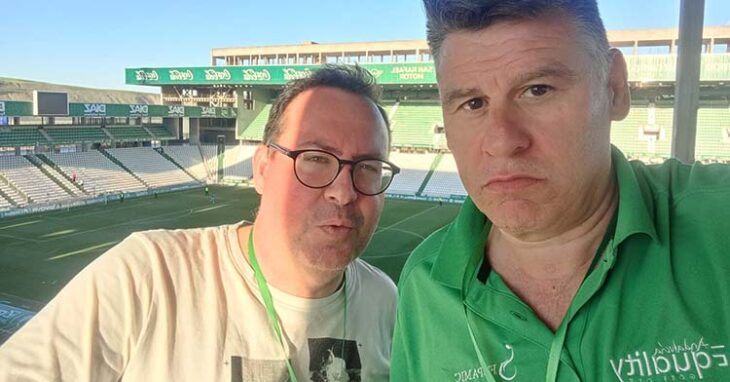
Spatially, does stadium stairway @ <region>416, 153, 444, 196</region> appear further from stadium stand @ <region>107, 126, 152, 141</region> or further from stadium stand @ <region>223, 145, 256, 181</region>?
stadium stand @ <region>107, 126, 152, 141</region>

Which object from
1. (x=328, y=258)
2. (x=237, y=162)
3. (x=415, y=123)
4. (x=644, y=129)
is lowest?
(x=237, y=162)

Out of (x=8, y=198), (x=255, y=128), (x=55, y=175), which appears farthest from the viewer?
(x=255, y=128)

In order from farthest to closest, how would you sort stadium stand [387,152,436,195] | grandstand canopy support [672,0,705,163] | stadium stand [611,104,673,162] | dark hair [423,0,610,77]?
stadium stand [387,152,436,195], stadium stand [611,104,673,162], grandstand canopy support [672,0,705,163], dark hair [423,0,610,77]

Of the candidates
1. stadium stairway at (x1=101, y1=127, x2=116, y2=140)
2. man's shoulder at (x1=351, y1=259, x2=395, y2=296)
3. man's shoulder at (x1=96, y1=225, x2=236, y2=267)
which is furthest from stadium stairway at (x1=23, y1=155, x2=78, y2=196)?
man's shoulder at (x1=351, y1=259, x2=395, y2=296)

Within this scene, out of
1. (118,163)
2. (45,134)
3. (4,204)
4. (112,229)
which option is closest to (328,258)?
(112,229)

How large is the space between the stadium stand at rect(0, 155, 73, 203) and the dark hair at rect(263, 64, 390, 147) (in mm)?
17077

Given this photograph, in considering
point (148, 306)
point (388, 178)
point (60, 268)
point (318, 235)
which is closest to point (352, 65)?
point (388, 178)

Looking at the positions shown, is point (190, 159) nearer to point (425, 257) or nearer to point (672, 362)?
point (425, 257)

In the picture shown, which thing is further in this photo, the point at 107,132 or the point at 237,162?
the point at 237,162

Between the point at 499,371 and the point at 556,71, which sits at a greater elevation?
the point at 556,71

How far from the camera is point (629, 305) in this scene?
84 centimetres

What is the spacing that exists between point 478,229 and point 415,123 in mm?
20258

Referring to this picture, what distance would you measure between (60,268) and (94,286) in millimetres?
9860

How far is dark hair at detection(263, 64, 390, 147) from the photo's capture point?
1.34 meters
